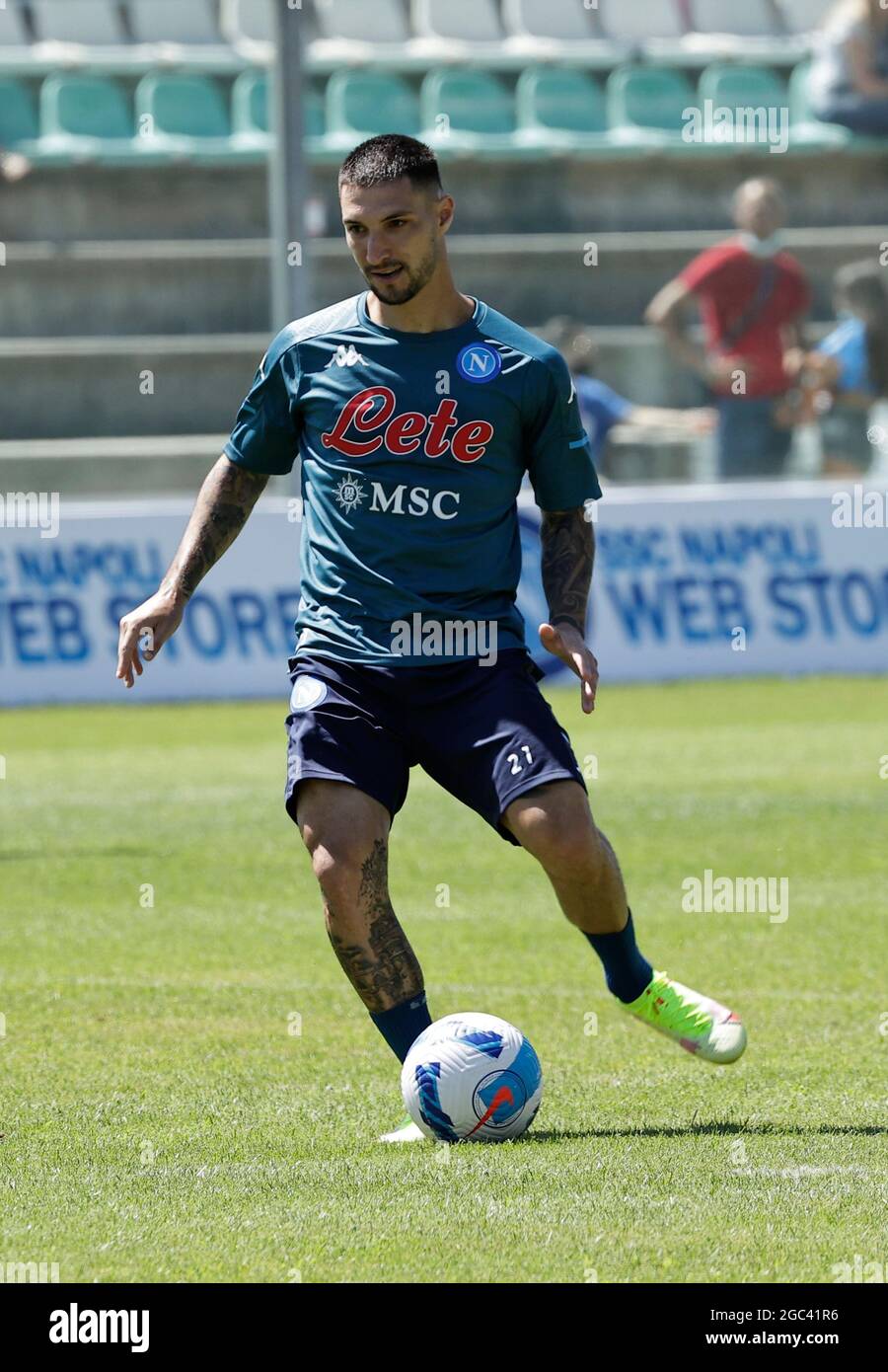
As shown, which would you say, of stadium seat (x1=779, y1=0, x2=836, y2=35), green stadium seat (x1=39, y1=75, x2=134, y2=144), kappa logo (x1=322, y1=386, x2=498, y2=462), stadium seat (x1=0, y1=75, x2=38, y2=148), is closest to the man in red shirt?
green stadium seat (x1=39, y1=75, x2=134, y2=144)

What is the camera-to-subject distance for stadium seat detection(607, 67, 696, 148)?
24.4 metres

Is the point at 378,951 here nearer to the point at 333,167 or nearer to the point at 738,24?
the point at 333,167

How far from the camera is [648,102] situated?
80.5 ft

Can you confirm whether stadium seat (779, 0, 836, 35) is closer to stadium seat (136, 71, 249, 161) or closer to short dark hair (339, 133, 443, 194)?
stadium seat (136, 71, 249, 161)

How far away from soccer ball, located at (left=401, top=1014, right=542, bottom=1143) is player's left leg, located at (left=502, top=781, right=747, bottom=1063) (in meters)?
0.41

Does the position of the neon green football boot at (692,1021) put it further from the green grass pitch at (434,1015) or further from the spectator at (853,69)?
the spectator at (853,69)

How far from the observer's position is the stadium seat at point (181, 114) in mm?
23922

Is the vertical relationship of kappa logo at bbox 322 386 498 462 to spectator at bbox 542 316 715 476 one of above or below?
above

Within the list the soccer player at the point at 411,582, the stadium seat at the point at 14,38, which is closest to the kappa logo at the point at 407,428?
→ the soccer player at the point at 411,582

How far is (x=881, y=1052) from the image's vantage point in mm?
6648

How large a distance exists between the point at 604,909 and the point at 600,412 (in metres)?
13.5

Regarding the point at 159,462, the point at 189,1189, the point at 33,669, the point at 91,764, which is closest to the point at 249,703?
the point at 33,669
